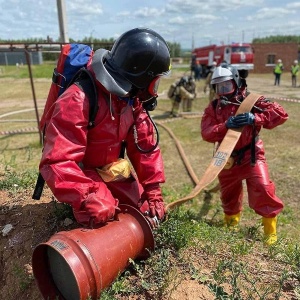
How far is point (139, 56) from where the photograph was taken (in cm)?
242

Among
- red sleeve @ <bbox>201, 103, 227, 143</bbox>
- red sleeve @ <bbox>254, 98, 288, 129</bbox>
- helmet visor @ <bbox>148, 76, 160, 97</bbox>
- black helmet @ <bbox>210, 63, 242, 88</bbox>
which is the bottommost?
red sleeve @ <bbox>201, 103, 227, 143</bbox>

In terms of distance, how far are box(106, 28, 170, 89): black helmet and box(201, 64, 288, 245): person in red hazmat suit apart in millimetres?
1537

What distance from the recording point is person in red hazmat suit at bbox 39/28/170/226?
2.26m

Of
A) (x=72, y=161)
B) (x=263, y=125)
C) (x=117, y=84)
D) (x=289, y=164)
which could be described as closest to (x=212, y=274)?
(x=72, y=161)

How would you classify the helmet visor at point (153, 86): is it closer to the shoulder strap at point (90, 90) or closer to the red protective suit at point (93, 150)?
the red protective suit at point (93, 150)

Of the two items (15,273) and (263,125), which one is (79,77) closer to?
(15,273)

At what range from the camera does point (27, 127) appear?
420 inches

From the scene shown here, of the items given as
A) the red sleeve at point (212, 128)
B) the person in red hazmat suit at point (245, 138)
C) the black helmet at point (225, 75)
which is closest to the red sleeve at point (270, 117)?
the person in red hazmat suit at point (245, 138)

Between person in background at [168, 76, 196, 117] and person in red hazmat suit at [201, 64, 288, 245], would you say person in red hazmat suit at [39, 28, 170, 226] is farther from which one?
person in background at [168, 76, 196, 117]

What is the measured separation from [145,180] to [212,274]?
0.90 metres

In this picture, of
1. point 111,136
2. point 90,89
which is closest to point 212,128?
point 111,136

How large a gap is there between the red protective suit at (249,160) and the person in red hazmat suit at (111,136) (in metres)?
1.28

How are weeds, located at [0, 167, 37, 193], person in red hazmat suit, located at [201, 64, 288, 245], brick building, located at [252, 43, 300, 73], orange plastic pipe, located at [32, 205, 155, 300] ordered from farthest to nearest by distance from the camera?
brick building, located at [252, 43, 300, 73] → weeds, located at [0, 167, 37, 193] → person in red hazmat suit, located at [201, 64, 288, 245] → orange plastic pipe, located at [32, 205, 155, 300]

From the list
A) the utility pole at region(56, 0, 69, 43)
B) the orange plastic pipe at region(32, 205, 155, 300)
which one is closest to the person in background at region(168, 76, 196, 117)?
the utility pole at region(56, 0, 69, 43)
